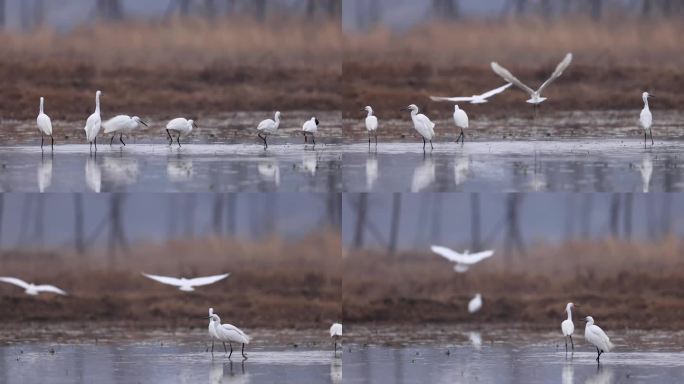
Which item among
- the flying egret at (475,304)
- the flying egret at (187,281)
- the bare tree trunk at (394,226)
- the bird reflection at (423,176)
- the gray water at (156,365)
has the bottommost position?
the flying egret at (475,304)

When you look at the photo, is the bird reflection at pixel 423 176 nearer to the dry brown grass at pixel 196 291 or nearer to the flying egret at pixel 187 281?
the flying egret at pixel 187 281

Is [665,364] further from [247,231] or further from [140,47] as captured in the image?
[140,47]

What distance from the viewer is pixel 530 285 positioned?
906 inches

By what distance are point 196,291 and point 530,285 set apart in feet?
15.2

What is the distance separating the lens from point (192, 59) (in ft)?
86.2

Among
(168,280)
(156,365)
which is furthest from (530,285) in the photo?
(156,365)

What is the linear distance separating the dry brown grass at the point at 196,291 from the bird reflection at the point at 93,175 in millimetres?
3700

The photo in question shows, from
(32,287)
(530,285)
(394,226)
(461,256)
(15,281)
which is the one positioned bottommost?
(530,285)

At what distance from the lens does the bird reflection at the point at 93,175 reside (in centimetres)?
1680

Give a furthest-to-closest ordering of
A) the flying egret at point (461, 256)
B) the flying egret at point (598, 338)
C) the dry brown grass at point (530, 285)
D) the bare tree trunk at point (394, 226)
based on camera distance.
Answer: the bare tree trunk at point (394, 226) < the dry brown grass at point (530, 285) < the flying egret at point (461, 256) < the flying egret at point (598, 338)

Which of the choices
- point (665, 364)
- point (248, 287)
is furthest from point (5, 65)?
point (665, 364)

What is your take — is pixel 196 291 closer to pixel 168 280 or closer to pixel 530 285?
pixel 168 280

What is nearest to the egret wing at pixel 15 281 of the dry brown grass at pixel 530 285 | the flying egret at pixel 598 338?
the dry brown grass at pixel 530 285

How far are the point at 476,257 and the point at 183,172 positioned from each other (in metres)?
5.31
